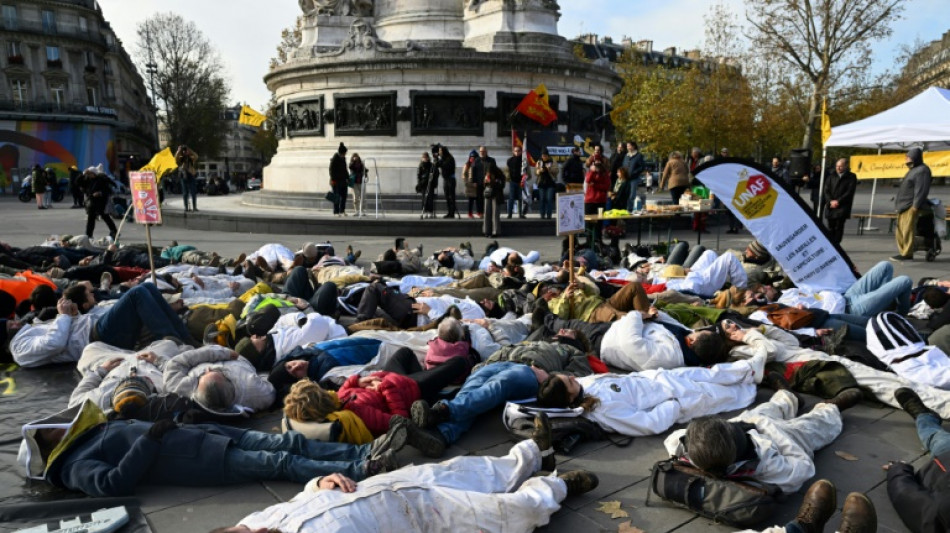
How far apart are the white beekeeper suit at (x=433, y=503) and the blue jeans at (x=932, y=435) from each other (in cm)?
240

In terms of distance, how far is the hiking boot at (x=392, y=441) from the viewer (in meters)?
3.83

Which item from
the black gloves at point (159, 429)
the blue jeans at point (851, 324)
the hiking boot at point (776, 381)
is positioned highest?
the blue jeans at point (851, 324)

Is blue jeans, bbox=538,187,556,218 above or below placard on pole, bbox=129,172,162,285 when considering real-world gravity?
below

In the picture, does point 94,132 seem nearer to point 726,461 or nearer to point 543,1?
point 543,1

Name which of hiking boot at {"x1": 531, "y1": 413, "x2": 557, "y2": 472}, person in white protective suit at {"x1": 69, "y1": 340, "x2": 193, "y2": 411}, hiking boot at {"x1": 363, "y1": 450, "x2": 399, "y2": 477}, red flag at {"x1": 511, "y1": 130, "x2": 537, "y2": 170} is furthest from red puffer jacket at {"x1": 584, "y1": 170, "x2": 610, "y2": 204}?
hiking boot at {"x1": 363, "y1": 450, "x2": 399, "y2": 477}

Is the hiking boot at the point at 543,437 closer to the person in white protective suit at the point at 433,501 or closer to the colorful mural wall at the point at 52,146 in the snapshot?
the person in white protective suit at the point at 433,501

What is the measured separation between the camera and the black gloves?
380 cm

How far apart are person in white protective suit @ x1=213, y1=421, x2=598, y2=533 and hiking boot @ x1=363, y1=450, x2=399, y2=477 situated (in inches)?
14.9

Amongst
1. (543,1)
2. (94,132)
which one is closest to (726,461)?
(543,1)

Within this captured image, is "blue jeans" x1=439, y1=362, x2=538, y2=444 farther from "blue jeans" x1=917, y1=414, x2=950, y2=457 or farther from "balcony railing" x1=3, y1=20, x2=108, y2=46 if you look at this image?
"balcony railing" x1=3, y1=20, x2=108, y2=46

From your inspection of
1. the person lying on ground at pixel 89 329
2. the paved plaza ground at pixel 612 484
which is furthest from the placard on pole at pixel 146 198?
the paved plaza ground at pixel 612 484

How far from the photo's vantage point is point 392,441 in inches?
152

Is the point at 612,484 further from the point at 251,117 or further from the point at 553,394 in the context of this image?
the point at 251,117

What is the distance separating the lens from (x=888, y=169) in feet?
60.4
